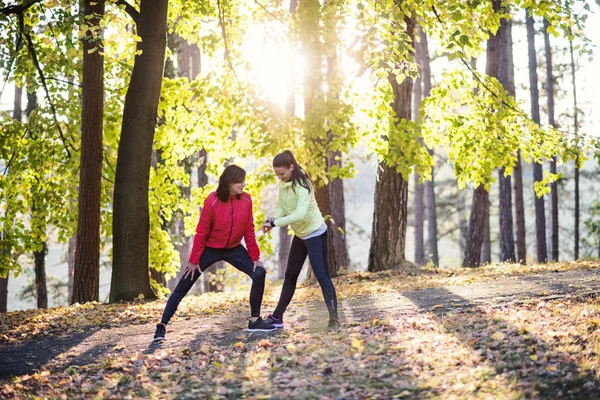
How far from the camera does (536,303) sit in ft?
28.3

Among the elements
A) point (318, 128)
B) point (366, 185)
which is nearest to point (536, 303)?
point (318, 128)

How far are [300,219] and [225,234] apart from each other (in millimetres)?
842

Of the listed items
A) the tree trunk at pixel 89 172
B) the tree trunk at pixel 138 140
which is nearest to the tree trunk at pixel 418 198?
the tree trunk at pixel 89 172

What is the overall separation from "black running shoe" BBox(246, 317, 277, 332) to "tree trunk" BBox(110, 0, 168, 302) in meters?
3.80

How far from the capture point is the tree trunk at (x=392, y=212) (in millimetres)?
14203

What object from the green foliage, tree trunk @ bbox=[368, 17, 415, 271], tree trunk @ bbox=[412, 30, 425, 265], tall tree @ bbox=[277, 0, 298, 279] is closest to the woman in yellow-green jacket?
tall tree @ bbox=[277, 0, 298, 279]

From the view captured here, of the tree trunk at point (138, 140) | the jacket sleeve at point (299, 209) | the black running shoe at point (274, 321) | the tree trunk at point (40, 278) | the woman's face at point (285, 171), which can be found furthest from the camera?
the tree trunk at point (40, 278)

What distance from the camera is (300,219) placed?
7.29 metres

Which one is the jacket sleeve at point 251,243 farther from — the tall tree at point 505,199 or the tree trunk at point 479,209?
Result: the tall tree at point 505,199

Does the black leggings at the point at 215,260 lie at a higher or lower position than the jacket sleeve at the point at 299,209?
lower

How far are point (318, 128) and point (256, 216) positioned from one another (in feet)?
10.6

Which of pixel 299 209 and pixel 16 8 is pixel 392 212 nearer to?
pixel 299 209

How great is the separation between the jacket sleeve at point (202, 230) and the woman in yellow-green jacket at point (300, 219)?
0.61 metres

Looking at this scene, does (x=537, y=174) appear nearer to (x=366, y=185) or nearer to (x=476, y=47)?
(x=476, y=47)
